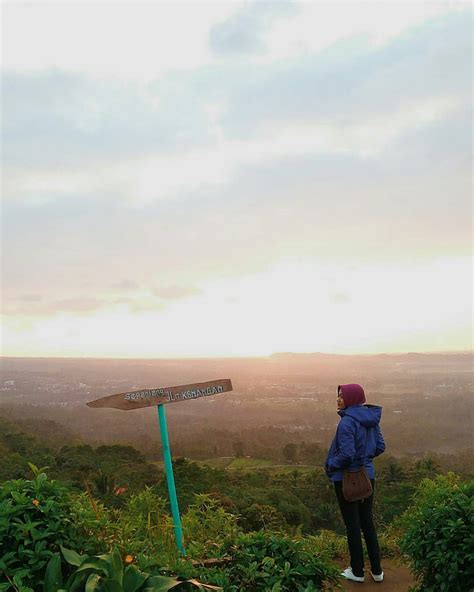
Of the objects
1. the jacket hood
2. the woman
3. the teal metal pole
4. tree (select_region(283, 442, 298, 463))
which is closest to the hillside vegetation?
the teal metal pole

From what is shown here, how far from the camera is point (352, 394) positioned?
195 inches

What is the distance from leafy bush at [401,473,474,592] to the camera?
12.0 feet

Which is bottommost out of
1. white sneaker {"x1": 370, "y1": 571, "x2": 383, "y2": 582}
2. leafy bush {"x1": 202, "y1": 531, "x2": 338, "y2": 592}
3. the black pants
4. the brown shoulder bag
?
white sneaker {"x1": 370, "y1": 571, "x2": 383, "y2": 582}

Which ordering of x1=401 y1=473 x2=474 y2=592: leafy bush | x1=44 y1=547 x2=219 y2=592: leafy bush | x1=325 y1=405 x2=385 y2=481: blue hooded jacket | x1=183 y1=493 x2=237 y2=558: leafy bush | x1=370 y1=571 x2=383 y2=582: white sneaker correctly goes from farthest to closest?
x1=370 y1=571 x2=383 y2=582: white sneaker, x1=325 y1=405 x2=385 y2=481: blue hooded jacket, x1=183 y1=493 x2=237 y2=558: leafy bush, x1=401 y1=473 x2=474 y2=592: leafy bush, x1=44 y1=547 x2=219 y2=592: leafy bush

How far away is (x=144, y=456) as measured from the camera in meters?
17.2

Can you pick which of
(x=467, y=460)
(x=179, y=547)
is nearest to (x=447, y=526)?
(x=179, y=547)

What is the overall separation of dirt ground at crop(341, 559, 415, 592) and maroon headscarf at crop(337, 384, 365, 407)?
1.68 m

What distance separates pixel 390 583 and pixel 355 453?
157 cm

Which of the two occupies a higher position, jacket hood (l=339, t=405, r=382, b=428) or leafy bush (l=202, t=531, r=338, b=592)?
jacket hood (l=339, t=405, r=382, b=428)

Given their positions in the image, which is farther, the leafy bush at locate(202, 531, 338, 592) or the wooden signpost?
the wooden signpost

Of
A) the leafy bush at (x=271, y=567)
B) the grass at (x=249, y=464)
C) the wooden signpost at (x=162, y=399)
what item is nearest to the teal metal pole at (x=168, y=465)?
the wooden signpost at (x=162, y=399)

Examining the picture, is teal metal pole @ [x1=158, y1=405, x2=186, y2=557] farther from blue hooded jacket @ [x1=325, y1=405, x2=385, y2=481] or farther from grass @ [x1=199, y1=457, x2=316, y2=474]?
grass @ [x1=199, y1=457, x2=316, y2=474]

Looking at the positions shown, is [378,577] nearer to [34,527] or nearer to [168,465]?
[168,465]

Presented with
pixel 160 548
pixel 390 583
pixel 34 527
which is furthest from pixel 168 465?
pixel 390 583
